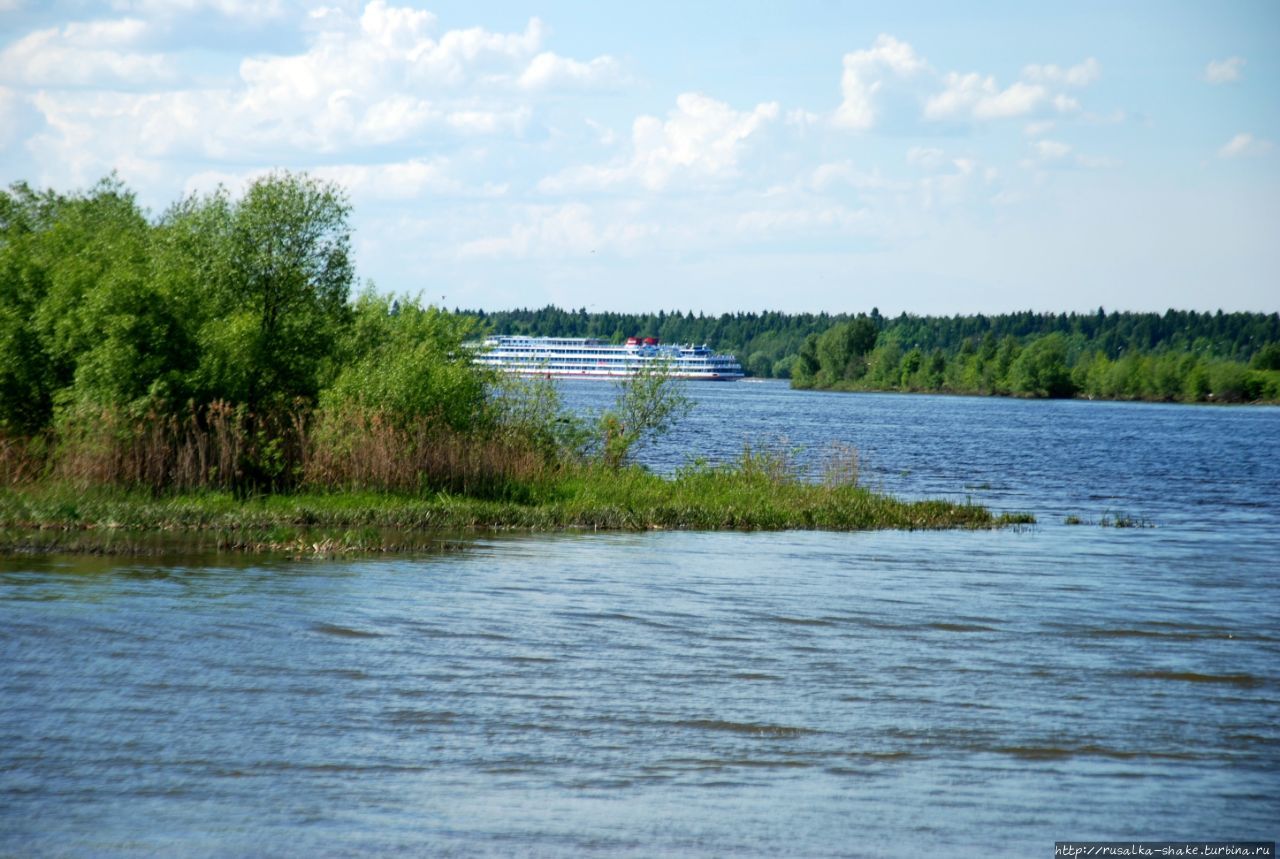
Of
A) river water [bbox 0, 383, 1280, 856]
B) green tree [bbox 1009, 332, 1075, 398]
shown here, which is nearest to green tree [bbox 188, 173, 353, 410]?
river water [bbox 0, 383, 1280, 856]

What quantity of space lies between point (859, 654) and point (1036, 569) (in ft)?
36.5

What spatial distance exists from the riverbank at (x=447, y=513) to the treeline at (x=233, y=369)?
34.5 inches

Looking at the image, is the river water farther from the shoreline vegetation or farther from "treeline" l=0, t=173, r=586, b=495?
"treeline" l=0, t=173, r=586, b=495

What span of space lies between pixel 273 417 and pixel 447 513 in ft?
17.6

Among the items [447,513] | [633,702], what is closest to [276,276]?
[447,513]

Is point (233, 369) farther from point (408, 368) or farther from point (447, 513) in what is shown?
point (447, 513)

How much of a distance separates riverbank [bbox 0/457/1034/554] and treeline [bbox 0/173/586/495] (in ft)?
2.87

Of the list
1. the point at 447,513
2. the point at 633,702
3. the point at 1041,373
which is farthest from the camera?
the point at 1041,373

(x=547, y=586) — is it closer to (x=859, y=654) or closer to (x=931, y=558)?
(x=859, y=654)

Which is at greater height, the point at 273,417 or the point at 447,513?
the point at 273,417

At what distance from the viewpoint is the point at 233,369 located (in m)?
31.8

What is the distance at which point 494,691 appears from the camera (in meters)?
16.3

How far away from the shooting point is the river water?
11.7 meters

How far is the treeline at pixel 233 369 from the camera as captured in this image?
3009cm
